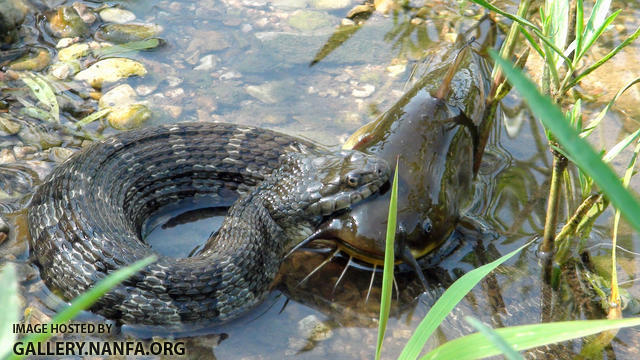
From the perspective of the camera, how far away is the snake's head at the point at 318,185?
4.68m

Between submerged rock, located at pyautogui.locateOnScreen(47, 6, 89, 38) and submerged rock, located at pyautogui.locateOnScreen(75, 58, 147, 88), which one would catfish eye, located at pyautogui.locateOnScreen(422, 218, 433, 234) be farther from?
submerged rock, located at pyautogui.locateOnScreen(47, 6, 89, 38)

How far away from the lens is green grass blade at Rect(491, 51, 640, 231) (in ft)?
5.91

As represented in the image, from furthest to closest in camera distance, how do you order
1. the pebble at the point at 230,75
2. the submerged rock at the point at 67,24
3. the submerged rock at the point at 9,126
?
1. the submerged rock at the point at 67,24
2. the pebble at the point at 230,75
3. the submerged rock at the point at 9,126

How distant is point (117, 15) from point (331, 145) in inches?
127

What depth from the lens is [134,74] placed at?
6.48m

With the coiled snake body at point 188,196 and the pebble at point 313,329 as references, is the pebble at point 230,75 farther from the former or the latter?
the pebble at point 313,329

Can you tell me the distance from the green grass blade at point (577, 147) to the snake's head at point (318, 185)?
2.75 m

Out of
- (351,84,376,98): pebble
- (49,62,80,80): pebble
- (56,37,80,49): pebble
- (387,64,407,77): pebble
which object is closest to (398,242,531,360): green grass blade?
(351,84,376,98): pebble

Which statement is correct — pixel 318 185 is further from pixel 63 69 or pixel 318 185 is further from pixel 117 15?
pixel 117 15

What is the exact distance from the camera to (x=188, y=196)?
5453 millimetres

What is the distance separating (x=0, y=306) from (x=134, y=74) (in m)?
4.95

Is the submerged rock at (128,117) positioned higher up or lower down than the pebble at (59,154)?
higher up

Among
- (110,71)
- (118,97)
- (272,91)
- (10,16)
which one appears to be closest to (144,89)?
(118,97)

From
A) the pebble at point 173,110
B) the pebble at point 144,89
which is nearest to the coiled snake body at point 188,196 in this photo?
the pebble at point 173,110
